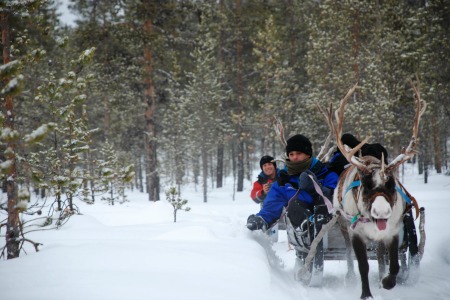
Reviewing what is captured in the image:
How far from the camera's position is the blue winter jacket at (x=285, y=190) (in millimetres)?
4691

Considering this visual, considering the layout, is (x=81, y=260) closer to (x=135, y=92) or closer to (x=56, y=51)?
(x=135, y=92)

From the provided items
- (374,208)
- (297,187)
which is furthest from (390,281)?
(297,187)

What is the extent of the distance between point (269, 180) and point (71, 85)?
4.92m

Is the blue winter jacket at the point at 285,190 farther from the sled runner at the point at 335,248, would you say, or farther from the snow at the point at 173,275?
the snow at the point at 173,275

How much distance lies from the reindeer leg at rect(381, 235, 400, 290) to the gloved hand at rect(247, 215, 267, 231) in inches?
65.2

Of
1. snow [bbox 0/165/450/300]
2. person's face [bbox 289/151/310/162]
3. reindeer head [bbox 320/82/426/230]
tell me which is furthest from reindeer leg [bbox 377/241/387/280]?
person's face [bbox 289/151/310/162]

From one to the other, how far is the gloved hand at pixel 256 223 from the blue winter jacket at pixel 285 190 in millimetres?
102

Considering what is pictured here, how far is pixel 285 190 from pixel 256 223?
0.69 metres

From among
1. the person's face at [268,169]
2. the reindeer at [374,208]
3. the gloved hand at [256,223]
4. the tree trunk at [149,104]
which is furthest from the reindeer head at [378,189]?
the tree trunk at [149,104]

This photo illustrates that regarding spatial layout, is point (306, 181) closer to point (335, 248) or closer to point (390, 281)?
point (335, 248)

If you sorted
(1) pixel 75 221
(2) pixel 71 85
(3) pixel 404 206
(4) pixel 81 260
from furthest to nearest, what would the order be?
(1) pixel 75 221 → (2) pixel 71 85 → (3) pixel 404 206 → (4) pixel 81 260

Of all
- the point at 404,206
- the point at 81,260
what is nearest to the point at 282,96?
the point at 404,206

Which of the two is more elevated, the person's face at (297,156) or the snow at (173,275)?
the person's face at (297,156)

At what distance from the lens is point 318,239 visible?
389cm
